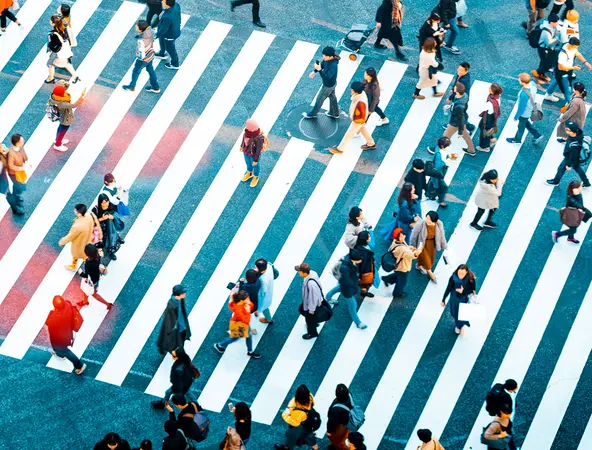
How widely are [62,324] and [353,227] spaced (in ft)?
17.5

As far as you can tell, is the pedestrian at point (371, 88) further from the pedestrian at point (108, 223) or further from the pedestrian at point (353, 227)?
the pedestrian at point (108, 223)

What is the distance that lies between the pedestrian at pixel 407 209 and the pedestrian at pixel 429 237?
1.45 ft

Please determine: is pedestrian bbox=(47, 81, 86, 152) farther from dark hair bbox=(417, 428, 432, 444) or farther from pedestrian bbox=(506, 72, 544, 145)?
dark hair bbox=(417, 428, 432, 444)

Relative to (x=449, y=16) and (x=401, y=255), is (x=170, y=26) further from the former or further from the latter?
(x=401, y=255)

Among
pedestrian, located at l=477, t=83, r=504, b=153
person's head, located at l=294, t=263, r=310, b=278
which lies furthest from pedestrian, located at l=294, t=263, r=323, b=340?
pedestrian, located at l=477, t=83, r=504, b=153

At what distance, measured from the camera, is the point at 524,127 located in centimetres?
2453

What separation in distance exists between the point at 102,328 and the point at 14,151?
3.74 m

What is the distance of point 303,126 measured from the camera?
82.1 ft

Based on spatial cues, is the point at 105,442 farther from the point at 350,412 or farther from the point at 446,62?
the point at 446,62

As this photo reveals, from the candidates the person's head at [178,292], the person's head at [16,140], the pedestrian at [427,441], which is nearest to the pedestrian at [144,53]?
the person's head at [16,140]

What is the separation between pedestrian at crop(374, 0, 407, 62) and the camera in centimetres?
2559

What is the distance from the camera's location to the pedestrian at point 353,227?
70.7 feet

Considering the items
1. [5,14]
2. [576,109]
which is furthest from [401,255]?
[5,14]

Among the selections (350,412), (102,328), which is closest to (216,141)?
(102,328)
